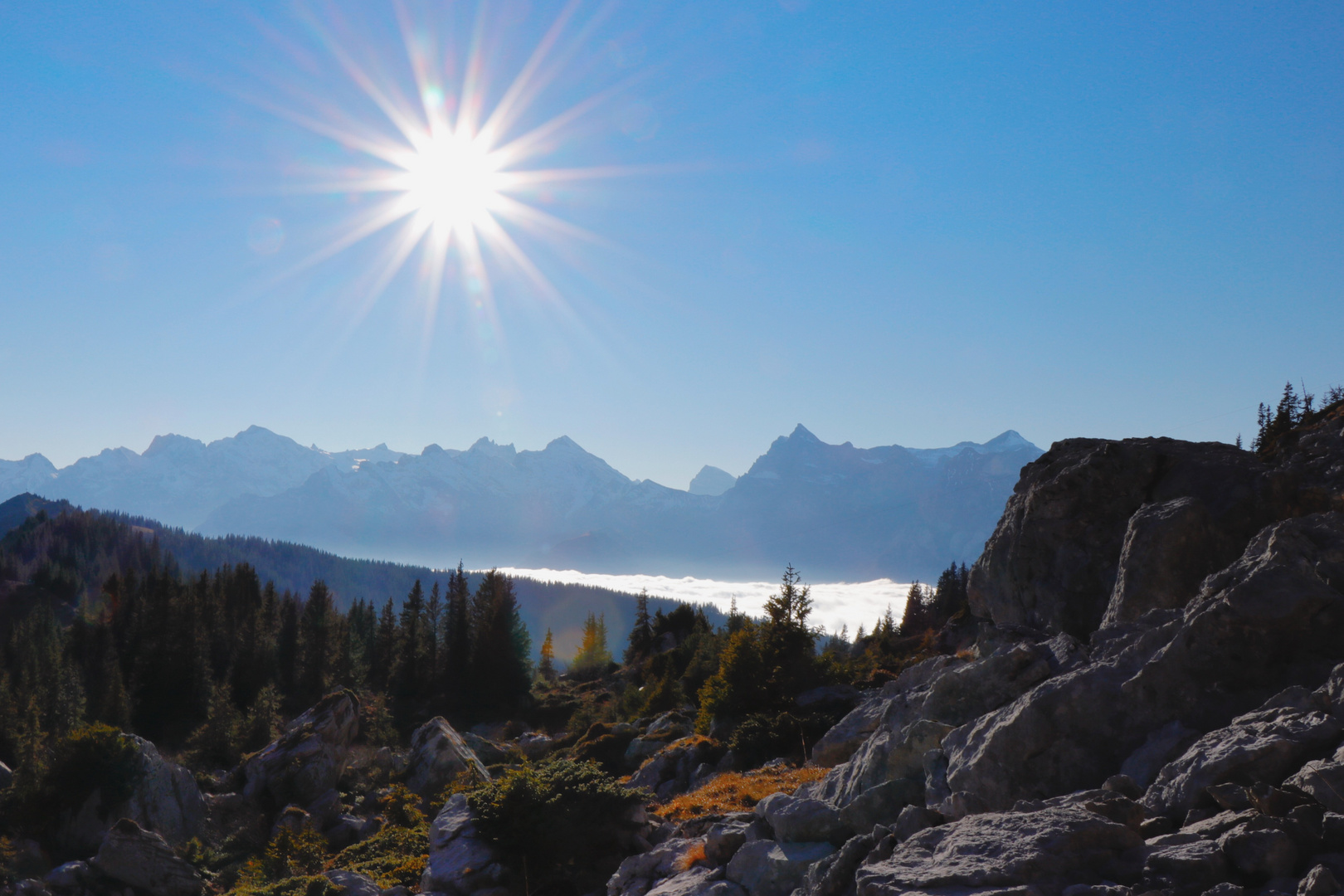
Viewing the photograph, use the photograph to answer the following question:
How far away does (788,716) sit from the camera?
31.1 metres

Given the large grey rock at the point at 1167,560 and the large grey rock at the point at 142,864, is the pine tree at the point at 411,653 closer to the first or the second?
the large grey rock at the point at 142,864

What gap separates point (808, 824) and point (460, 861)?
9706mm

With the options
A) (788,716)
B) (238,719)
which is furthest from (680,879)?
(238,719)

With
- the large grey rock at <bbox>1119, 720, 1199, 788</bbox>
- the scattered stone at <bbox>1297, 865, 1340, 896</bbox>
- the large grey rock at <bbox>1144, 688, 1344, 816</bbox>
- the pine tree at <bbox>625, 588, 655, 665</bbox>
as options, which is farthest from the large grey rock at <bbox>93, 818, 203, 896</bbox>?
the pine tree at <bbox>625, 588, 655, 665</bbox>

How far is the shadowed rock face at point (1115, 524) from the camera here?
49.2ft

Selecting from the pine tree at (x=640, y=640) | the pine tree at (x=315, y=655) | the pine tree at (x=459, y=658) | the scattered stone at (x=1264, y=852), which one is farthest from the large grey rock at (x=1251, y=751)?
the pine tree at (x=315, y=655)

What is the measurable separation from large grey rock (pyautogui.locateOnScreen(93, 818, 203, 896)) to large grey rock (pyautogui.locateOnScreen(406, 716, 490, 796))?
1257cm

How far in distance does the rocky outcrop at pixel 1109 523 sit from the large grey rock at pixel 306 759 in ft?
118

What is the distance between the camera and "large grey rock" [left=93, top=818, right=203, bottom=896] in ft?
Answer: 74.6

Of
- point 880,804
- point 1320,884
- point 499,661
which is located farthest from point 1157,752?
point 499,661

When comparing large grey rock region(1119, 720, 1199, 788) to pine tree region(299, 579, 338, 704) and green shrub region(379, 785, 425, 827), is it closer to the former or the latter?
green shrub region(379, 785, 425, 827)

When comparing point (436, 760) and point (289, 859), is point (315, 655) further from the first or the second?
point (289, 859)

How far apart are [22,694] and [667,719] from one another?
58158mm

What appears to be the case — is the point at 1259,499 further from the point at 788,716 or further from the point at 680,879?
the point at 788,716
